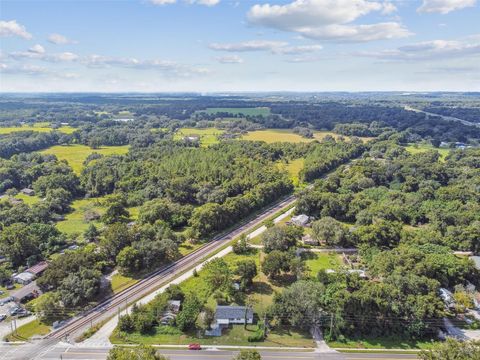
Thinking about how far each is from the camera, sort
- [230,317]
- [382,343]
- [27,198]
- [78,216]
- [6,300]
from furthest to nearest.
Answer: [27,198] → [78,216] → [6,300] → [230,317] → [382,343]

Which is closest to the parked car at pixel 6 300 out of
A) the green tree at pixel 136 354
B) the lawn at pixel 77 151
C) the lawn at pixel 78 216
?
the lawn at pixel 78 216

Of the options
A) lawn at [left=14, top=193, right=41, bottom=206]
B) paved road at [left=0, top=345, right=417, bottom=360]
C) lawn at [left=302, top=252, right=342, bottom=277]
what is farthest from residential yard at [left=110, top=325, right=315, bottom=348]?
lawn at [left=14, top=193, right=41, bottom=206]

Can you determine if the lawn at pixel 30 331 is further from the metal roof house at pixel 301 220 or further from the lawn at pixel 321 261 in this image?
the metal roof house at pixel 301 220

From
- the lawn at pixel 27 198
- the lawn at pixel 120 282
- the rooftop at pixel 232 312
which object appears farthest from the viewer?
the lawn at pixel 27 198

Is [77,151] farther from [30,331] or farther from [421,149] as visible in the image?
[421,149]

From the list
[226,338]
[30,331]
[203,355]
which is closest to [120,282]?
[30,331]

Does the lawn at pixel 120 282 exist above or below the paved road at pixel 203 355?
above

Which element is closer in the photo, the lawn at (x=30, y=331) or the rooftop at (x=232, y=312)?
the lawn at (x=30, y=331)
